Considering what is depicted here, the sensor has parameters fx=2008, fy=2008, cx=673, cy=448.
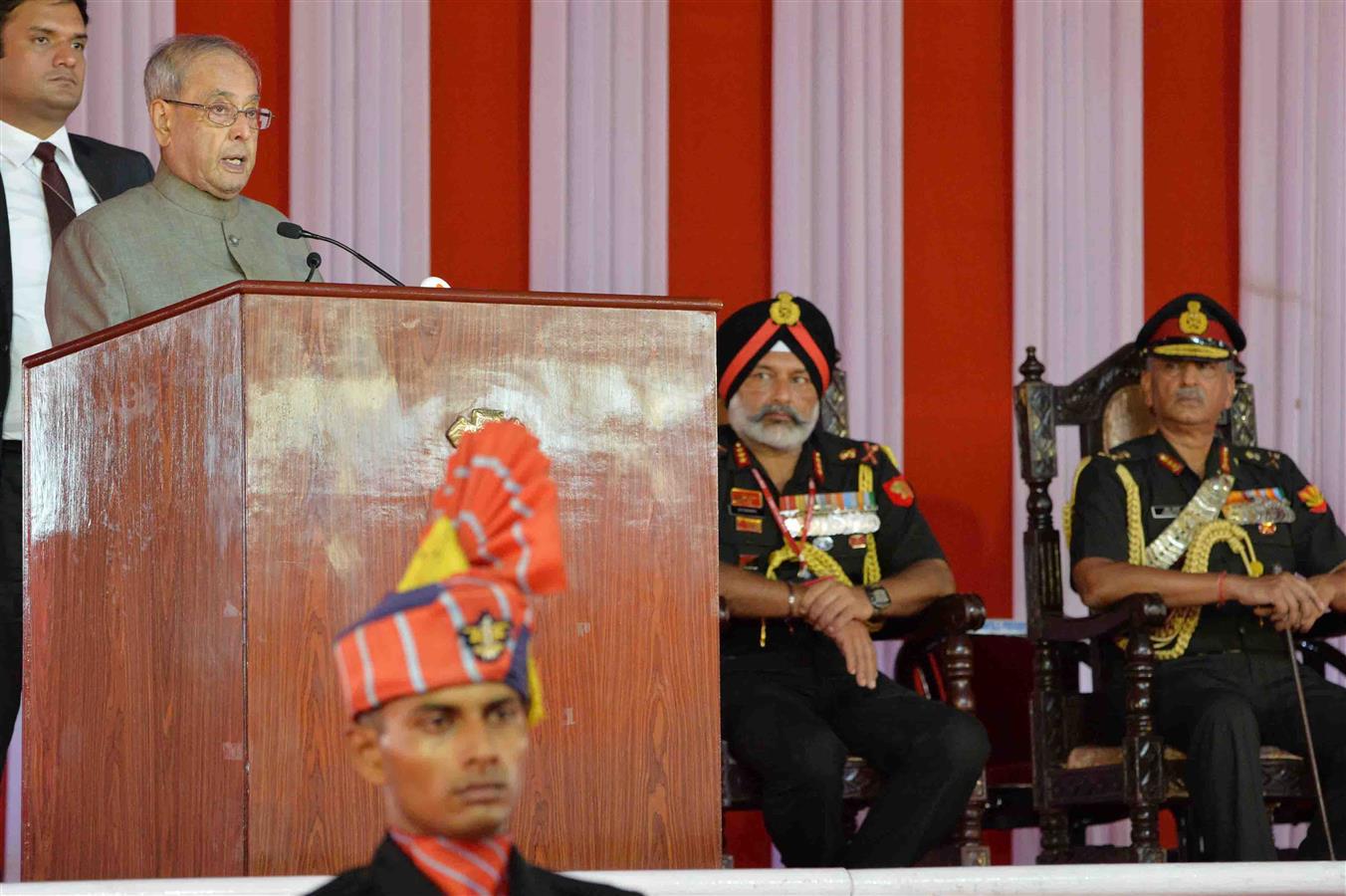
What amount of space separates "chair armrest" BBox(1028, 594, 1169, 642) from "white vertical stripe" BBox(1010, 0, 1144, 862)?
996 mm

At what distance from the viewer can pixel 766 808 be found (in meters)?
3.33

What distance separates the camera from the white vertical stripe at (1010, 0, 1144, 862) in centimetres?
489

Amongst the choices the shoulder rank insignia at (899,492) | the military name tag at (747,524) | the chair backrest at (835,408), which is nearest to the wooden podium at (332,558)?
the military name tag at (747,524)

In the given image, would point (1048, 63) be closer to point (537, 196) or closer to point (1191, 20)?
point (1191, 20)

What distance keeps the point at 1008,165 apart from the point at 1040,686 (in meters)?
1.63

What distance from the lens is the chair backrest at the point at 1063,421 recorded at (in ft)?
13.4

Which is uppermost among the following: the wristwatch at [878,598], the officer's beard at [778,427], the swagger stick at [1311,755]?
the officer's beard at [778,427]

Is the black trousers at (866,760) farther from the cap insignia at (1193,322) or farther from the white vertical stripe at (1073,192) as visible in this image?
the white vertical stripe at (1073,192)

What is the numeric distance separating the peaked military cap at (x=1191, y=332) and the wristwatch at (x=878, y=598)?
89 centimetres

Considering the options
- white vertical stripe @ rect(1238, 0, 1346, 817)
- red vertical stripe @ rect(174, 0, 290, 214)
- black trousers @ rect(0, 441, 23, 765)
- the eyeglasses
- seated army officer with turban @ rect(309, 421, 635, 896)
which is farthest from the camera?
white vertical stripe @ rect(1238, 0, 1346, 817)

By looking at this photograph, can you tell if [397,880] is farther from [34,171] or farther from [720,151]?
[720,151]

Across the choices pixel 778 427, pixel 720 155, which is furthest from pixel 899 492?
pixel 720 155

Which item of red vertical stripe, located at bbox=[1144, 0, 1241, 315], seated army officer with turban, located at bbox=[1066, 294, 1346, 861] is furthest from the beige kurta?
red vertical stripe, located at bbox=[1144, 0, 1241, 315]

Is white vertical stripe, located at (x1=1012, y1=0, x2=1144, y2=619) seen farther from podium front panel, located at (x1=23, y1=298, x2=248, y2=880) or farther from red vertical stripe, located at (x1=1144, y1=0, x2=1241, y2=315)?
podium front panel, located at (x1=23, y1=298, x2=248, y2=880)
